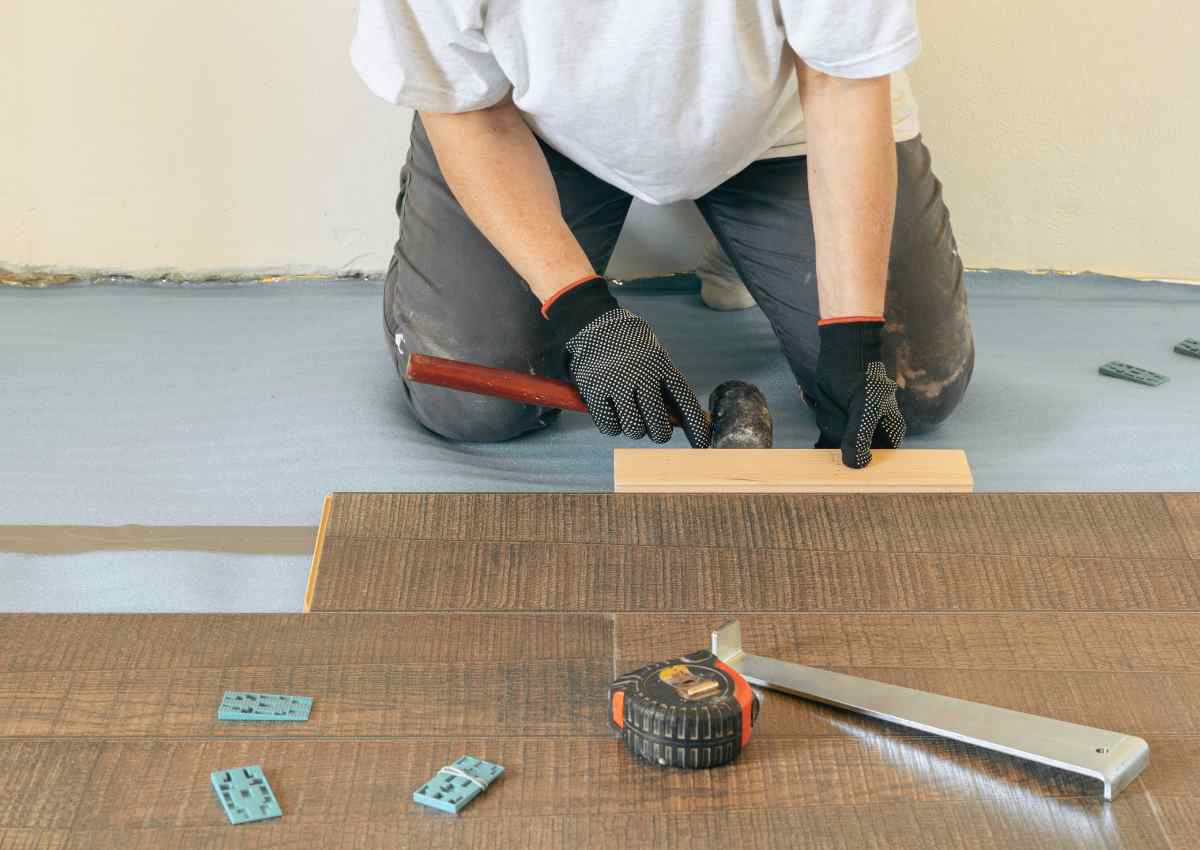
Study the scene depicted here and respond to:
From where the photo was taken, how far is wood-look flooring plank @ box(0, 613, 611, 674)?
44.2 inches

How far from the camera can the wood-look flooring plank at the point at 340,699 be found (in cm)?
103

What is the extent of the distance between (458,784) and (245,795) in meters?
0.17

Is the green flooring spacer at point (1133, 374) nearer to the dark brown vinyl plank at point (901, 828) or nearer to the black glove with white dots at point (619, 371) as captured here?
the black glove with white dots at point (619, 371)

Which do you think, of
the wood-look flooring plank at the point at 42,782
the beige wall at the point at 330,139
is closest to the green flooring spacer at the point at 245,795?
the wood-look flooring plank at the point at 42,782

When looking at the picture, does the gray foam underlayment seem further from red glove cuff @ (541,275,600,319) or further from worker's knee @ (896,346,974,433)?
red glove cuff @ (541,275,600,319)

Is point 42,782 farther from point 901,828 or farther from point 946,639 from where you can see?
point 946,639

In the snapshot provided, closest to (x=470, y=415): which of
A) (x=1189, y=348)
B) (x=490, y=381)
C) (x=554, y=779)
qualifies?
(x=490, y=381)

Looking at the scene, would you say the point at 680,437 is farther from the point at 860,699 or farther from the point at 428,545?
the point at 860,699

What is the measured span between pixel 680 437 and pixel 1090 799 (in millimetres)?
1368

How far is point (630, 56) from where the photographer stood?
184 cm

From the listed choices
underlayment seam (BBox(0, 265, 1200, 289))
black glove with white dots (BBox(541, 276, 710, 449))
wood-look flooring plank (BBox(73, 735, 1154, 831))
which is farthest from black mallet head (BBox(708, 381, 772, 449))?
underlayment seam (BBox(0, 265, 1200, 289))

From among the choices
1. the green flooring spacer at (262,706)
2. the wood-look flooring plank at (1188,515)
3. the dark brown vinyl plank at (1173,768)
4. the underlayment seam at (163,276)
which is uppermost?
the dark brown vinyl plank at (1173,768)

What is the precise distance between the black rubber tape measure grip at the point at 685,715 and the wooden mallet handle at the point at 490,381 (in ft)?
2.42

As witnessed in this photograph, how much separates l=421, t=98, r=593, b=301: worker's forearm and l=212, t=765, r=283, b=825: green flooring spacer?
1091mm
